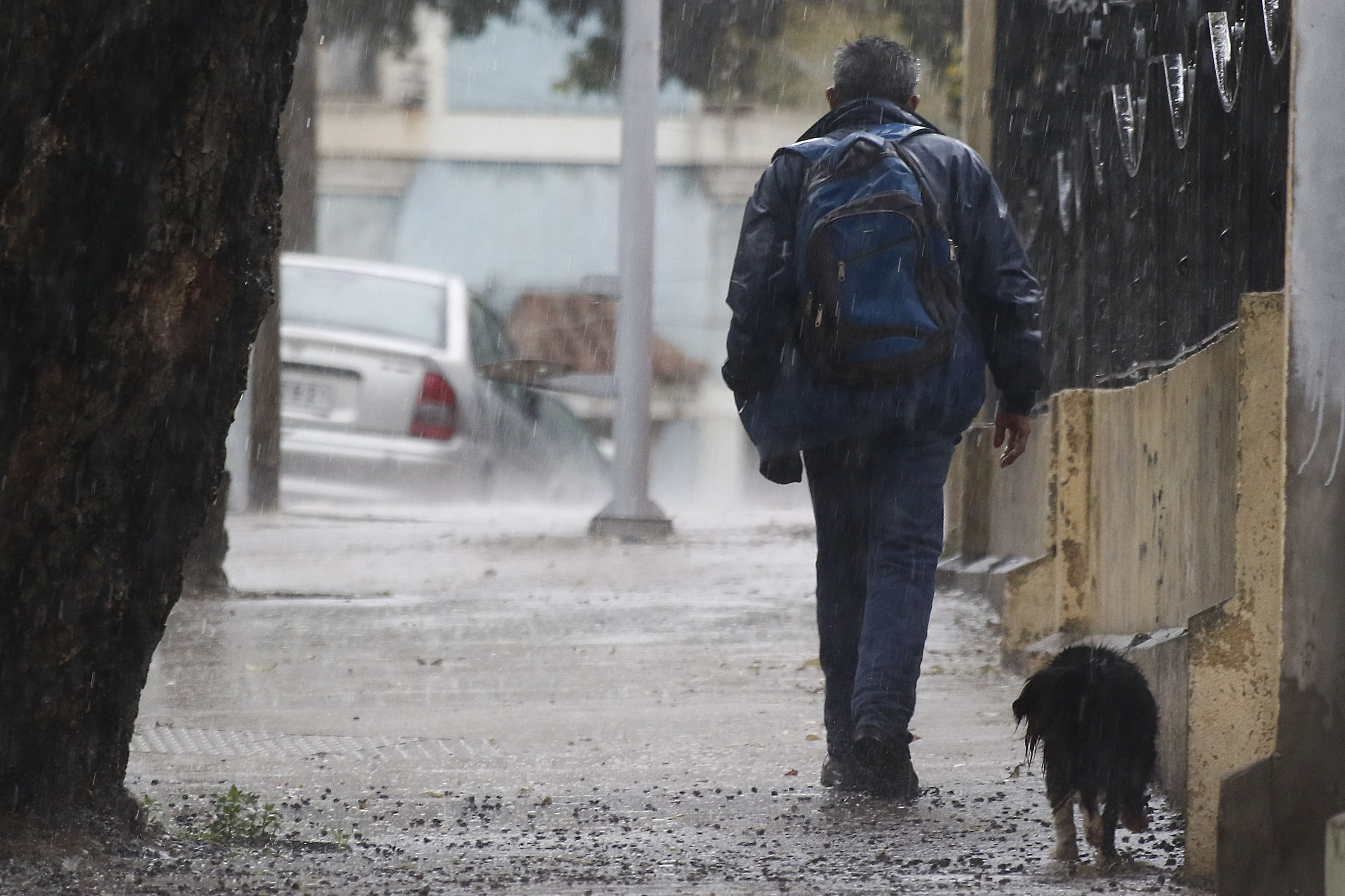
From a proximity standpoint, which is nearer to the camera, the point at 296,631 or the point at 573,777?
the point at 573,777

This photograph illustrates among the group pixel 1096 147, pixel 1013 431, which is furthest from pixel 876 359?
pixel 1096 147

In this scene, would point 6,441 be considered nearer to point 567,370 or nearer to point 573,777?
point 573,777

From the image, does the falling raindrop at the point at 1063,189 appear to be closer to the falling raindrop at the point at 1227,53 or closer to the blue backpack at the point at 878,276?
the falling raindrop at the point at 1227,53

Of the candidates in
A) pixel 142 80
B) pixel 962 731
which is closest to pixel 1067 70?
pixel 962 731

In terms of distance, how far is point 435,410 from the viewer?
15.6 m

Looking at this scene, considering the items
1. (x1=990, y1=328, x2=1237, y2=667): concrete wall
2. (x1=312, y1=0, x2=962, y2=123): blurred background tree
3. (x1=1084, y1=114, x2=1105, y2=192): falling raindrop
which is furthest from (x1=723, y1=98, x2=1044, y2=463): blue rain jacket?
(x1=312, y1=0, x2=962, y2=123): blurred background tree

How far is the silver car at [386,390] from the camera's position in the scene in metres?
15.5

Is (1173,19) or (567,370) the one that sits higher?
(1173,19)

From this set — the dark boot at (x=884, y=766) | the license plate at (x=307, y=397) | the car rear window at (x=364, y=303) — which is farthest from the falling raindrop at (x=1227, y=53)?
the license plate at (x=307, y=397)

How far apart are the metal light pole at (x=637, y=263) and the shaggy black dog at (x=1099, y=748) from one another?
9594 millimetres

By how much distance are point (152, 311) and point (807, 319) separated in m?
1.68

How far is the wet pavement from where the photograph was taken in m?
3.81

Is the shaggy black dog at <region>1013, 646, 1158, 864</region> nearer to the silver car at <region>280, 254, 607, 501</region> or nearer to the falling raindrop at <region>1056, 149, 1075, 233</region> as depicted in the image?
the falling raindrop at <region>1056, 149, 1075, 233</region>

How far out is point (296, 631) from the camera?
812cm
